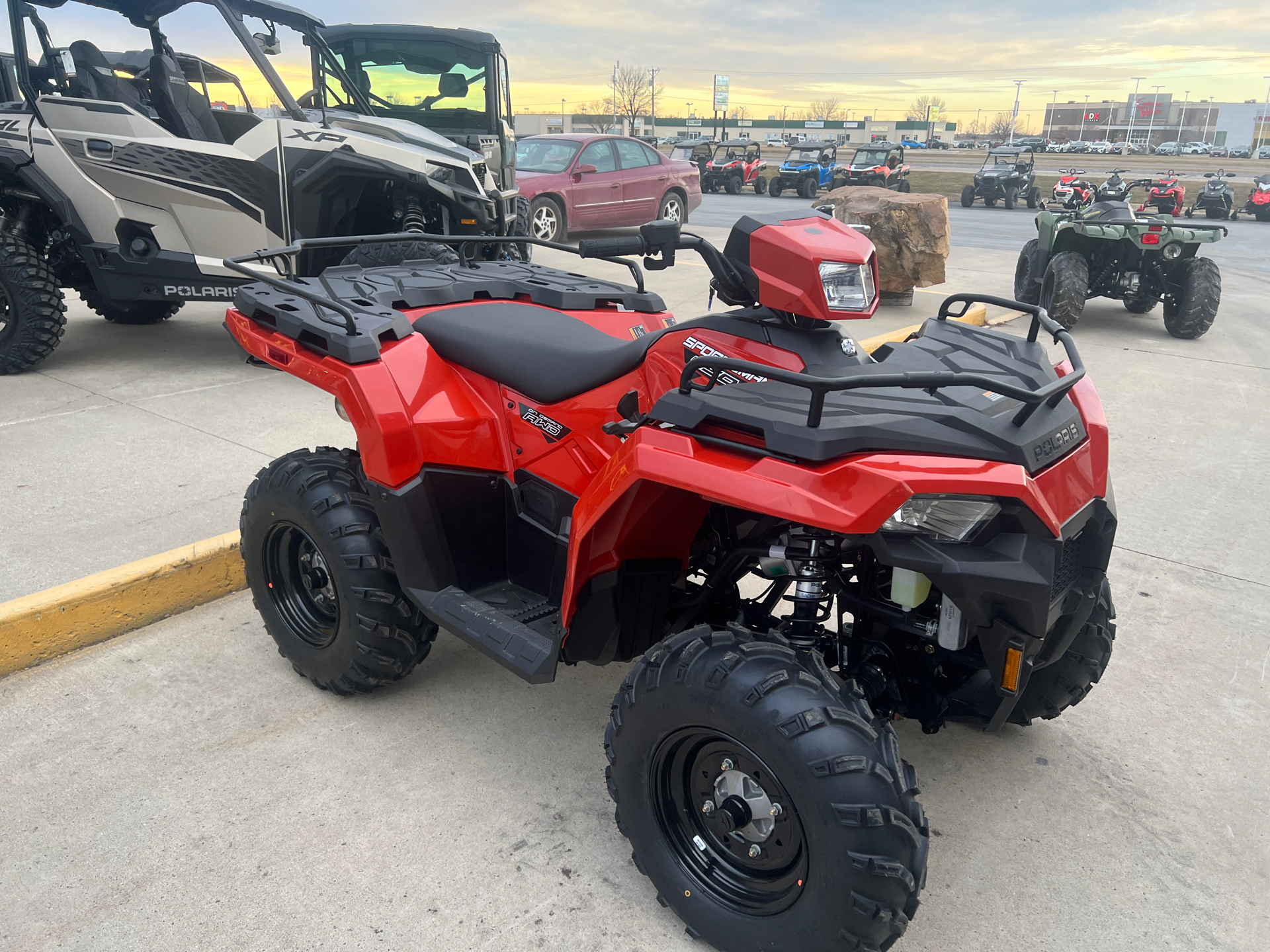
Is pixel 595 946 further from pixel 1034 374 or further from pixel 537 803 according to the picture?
pixel 1034 374

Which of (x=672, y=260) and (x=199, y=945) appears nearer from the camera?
(x=199, y=945)

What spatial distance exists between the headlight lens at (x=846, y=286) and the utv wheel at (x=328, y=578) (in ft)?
5.19

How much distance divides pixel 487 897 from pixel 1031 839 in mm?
1456

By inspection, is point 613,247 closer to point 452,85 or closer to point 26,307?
point 26,307

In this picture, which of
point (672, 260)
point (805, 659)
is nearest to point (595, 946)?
point (805, 659)

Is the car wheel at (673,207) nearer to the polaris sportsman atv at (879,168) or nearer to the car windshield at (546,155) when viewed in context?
the car windshield at (546,155)

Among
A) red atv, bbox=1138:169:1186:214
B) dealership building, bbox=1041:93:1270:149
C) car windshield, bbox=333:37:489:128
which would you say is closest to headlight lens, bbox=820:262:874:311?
car windshield, bbox=333:37:489:128

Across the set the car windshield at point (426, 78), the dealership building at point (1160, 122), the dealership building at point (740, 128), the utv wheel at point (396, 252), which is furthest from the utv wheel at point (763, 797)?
the dealership building at point (1160, 122)

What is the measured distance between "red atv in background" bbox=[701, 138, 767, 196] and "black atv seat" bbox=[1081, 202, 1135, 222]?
20.5 m

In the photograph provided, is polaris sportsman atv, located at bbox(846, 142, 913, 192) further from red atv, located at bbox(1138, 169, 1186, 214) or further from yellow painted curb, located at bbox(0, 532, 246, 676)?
yellow painted curb, located at bbox(0, 532, 246, 676)

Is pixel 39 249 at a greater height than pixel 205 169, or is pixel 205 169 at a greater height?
pixel 205 169

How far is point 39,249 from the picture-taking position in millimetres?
6676

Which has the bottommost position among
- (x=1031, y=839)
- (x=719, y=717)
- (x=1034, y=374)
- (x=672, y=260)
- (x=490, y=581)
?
(x=1031, y=839)

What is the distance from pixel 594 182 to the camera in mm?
14078
